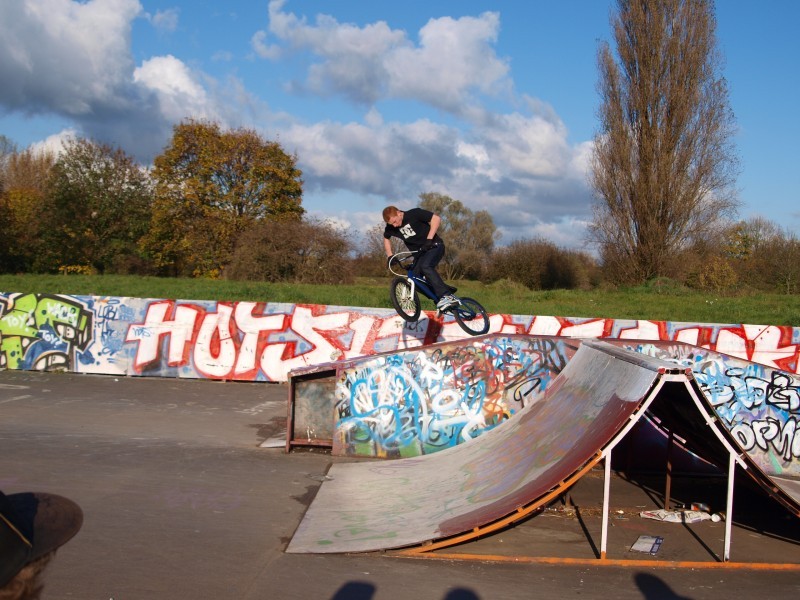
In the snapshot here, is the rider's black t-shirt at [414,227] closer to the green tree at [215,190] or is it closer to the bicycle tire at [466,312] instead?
the bicycle tire at [466,312]

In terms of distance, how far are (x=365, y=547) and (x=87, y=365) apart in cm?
1300

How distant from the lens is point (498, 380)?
33.3 feet

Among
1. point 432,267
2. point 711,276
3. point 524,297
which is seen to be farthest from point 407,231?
point 711,276

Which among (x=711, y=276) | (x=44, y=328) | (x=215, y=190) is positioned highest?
(x=215, y=190)

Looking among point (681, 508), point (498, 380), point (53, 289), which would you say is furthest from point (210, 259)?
point (681, 508)

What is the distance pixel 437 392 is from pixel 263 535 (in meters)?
4.05

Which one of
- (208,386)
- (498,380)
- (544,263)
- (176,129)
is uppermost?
(176,129)

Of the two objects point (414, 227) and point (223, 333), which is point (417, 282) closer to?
point (414, 227)

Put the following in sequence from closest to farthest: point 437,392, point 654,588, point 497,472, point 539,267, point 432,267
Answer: point 654,588
point 497,472
point 437,392
point 432,267
point 539,267

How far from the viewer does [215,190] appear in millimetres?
38125

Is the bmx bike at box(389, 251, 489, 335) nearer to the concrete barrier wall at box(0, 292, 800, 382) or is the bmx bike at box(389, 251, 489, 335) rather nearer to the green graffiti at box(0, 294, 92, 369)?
the concrete barrier wall at box(0, 292, 800, 382)

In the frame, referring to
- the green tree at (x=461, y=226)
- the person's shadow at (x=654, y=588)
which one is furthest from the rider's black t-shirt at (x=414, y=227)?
the green tree at (x=461, y=226)

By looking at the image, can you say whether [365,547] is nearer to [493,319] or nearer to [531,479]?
[531,479]

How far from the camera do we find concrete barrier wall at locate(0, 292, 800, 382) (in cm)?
1655
